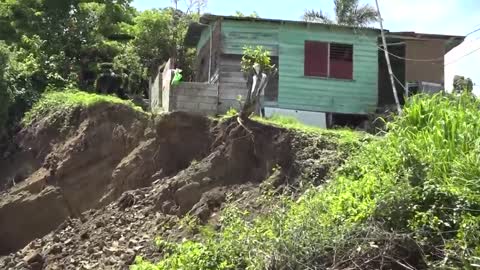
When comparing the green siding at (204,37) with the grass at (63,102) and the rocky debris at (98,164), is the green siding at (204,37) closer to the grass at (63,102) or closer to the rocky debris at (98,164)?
the grass at (63,102)

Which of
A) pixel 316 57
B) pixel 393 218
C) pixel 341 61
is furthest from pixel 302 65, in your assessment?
pixel 393 218

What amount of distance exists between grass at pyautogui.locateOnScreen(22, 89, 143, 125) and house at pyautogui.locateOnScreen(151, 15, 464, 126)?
3645 mm

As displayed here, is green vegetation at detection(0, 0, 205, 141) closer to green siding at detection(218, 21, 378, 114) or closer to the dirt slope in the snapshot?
green siding at detection(218, 21, 378, 114)

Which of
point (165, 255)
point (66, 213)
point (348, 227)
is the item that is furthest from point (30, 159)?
point (348, 227)

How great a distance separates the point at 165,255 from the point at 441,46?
12682mm

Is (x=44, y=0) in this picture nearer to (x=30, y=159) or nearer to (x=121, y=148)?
(x=30, y=159)

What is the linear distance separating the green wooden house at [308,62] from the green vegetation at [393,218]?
9536mm

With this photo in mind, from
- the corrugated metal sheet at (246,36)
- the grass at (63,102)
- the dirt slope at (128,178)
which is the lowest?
the dirt slope at (128,178)

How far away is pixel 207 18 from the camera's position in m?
22.9

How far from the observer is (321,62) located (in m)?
22.9

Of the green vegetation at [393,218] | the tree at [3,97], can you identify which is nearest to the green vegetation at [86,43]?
the tree at [3,97]

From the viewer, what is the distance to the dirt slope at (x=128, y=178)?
16172mm

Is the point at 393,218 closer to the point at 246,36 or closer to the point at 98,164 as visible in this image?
the point at 98,164

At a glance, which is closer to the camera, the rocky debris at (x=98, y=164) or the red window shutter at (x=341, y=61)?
the rocky debris at (x=98, y=164)
